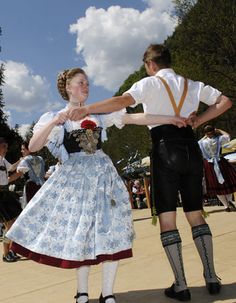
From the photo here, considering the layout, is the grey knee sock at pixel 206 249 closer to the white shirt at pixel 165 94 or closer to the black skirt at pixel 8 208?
the white shirt at pixel 165 94

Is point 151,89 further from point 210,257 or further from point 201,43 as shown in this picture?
point 201,43

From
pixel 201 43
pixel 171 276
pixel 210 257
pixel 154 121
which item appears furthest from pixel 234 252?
pixel 201 43

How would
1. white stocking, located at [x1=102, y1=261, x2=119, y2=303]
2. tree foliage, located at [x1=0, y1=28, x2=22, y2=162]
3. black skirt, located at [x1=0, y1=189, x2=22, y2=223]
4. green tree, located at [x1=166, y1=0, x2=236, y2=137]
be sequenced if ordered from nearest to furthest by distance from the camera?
white stocking, located at [x1=102, y1=261, x2=119, y2=303] → black skirt, located at [x1=0, y1=189, x2=22, y2=223] → green tree, located at [x1=166, y1=0, x2=236, y2=137] → tree foliage, located at [x1=0, y1=28, x2=22, y2=162]

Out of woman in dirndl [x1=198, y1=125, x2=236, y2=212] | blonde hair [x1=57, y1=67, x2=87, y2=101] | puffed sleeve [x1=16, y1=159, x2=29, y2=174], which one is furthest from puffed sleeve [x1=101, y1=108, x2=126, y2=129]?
woman in dirndl [x1=198, y1=125, x2=236, y2=212]

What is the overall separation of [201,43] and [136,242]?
20.0 metres

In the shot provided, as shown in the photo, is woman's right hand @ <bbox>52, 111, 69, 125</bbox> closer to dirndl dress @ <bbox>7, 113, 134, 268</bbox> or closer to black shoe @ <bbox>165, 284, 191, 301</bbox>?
dirndl dress @ <bbox>7, 113, 134, 268</bbox>

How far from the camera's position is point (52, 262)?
8.86 feet

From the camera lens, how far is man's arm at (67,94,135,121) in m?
2.71

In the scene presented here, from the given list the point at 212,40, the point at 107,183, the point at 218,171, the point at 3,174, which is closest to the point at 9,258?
the point at 3,174

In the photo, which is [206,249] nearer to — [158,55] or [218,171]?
[158,55]

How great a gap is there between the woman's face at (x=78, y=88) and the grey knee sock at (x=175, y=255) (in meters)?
1.19

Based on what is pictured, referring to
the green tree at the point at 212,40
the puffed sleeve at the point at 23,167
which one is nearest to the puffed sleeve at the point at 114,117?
the puffed sleeve at the point at 23,167

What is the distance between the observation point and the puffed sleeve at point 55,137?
2971mm

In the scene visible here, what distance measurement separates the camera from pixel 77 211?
2781 mm
